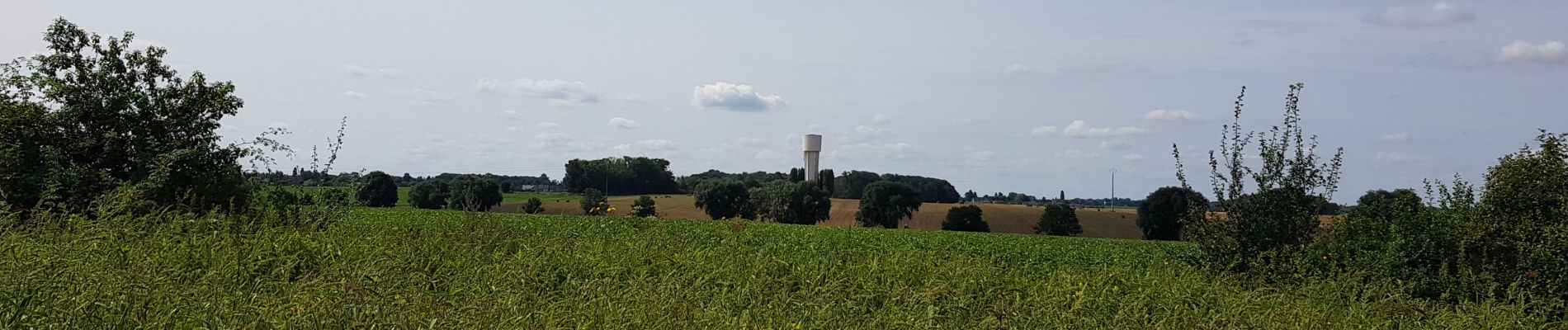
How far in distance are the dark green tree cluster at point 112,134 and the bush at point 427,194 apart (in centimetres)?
2953

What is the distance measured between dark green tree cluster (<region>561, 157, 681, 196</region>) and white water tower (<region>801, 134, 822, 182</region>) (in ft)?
56.2

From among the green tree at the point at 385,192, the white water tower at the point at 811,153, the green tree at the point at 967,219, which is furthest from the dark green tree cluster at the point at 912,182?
the green tree at the point at 385,192

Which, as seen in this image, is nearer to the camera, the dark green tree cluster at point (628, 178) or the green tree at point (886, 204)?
the green tree at point (886, 204)

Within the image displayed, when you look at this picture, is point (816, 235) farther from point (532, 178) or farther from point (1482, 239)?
point (532, 178)

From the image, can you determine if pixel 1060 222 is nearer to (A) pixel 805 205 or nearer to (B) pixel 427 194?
(A) pixel 805 205

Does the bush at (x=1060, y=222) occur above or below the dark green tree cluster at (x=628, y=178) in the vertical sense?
below

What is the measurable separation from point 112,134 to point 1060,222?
46716 mm

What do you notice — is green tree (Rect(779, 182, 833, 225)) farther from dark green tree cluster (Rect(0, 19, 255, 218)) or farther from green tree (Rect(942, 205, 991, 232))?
dark green tree cluster (Rect(0, 19, 255, 218))

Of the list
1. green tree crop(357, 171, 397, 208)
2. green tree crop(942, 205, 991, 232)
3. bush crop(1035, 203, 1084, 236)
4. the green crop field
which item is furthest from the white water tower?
the green crop field

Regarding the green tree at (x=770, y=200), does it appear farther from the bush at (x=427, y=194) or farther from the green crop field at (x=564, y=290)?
the green crop field at (x=564, y=290)

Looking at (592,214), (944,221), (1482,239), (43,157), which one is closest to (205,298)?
(43,157)

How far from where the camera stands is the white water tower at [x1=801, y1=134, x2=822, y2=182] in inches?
2458

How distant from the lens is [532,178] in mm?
79938

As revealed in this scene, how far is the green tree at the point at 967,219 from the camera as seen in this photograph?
55.7 metres
